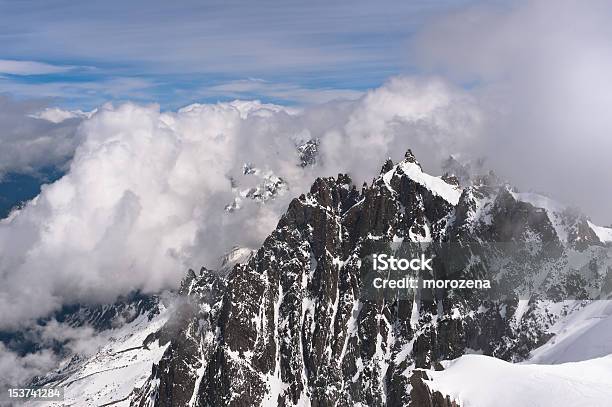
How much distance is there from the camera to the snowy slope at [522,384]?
117 m

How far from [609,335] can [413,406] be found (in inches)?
4475

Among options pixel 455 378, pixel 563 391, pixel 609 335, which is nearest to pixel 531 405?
pixel 563 391

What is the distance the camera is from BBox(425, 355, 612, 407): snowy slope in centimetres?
11706

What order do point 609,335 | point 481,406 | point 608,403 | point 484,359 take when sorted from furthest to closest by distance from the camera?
1. point 609,335
2. point 484,359
3. point 481,406
4. point 608,403

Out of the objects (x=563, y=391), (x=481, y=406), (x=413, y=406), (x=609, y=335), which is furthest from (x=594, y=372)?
(x=609, y=335)

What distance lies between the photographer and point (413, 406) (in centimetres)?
12500

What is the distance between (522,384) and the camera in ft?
408

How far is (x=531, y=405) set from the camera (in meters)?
117

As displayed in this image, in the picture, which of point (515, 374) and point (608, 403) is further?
point (515, 374)

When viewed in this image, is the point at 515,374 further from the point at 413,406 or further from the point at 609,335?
the point at 609,335

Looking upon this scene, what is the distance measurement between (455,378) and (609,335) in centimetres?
9977

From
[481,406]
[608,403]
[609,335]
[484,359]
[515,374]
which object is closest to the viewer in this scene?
[608,403]

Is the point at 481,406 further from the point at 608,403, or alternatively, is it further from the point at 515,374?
the point at 608,403

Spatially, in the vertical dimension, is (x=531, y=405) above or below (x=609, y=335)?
above
